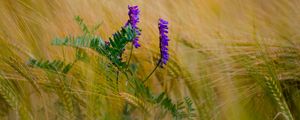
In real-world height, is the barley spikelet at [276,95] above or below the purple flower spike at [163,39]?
below

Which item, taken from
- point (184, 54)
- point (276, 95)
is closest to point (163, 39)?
point (184, 54)

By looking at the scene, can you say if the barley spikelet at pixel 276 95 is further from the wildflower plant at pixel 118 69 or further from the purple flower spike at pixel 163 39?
the purple flower spike at pixel 163 39

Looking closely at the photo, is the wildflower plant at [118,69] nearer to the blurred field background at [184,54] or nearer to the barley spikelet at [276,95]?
the blurred field background at [184,54]

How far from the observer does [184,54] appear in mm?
1769

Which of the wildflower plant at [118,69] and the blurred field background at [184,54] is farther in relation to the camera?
the blurred field background at [184,54]

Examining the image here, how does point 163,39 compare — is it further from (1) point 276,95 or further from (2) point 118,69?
(1) point 276,95

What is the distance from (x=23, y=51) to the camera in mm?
1754

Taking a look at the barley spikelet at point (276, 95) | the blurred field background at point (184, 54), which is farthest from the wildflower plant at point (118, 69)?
the barley spikelet at point (276, 95)

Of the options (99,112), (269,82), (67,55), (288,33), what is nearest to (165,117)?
(99,112)

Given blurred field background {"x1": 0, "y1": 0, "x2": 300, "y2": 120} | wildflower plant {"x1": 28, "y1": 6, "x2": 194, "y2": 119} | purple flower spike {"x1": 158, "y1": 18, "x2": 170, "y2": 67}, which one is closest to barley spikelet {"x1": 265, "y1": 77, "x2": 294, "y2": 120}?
blurred field background {"x1": 0, "y1": 0, "x2": 300, "y2": 120}

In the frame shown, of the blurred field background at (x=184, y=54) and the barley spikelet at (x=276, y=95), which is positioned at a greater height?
the blurred field background at (x=184, y=54)

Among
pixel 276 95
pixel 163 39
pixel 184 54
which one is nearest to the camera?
pixel 276 95

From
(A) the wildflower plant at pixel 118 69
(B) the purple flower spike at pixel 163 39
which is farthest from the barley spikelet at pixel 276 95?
(B) the purple flower spike at pixel 163 39

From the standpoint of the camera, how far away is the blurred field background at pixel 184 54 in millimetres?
1577
